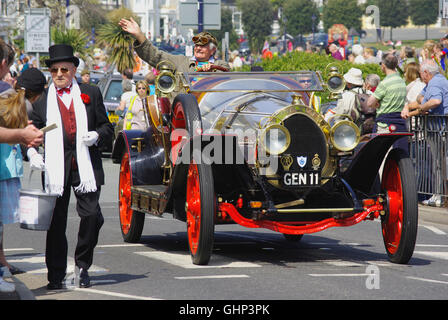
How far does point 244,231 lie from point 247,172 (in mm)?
3244

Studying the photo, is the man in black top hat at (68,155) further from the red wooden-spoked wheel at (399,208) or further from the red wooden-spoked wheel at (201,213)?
the red wooden-spoked wheel at (399,208)

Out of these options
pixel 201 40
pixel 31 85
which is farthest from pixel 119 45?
pixel 31 85

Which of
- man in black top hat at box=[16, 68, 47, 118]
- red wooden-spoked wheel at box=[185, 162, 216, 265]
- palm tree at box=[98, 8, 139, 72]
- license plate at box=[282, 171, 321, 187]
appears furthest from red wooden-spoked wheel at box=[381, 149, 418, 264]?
palm tree at box=[98, 8, 139, 72]

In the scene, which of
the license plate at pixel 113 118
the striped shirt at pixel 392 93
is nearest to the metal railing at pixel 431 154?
the striped shirt at pixel 392 93

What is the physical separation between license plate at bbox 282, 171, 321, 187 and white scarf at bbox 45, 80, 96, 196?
1817mm

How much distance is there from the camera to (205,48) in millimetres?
10859

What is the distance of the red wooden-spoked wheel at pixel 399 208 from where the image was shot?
8375mm

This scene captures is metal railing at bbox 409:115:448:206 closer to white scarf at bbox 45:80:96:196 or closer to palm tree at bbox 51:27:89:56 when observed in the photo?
white scarf at bbox 45:80:96:196

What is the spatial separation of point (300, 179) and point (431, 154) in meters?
5.67

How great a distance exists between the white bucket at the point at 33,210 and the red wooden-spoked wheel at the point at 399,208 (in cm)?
329

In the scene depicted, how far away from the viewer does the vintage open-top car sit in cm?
834

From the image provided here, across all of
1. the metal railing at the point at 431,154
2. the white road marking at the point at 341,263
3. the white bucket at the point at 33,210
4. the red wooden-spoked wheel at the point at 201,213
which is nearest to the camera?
the white bucket at the point at 33,210
